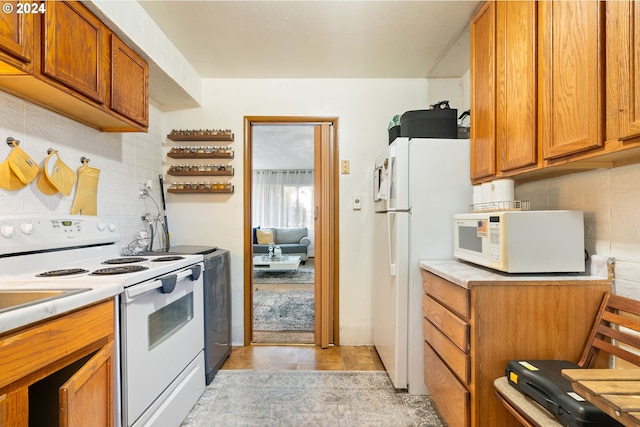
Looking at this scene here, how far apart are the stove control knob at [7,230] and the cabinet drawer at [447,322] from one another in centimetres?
193

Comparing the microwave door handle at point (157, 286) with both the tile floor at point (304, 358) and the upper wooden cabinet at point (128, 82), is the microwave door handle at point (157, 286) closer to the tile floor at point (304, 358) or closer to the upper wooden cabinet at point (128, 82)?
the upper wooden cabinet at point (128, 82)

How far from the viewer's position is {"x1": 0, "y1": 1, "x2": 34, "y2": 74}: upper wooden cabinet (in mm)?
1024

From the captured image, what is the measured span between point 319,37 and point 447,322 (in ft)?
6.40

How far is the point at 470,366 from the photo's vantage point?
1.24 m

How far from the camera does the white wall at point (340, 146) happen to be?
A: 8.60 feet

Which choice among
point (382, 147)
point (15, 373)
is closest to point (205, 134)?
point (382, 147)

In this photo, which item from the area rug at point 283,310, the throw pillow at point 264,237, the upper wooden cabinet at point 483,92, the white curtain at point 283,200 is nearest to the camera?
the upper wooden cabinet at point 483,92

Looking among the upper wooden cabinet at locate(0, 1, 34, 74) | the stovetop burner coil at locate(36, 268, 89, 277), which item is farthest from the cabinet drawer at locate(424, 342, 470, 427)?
the upper wooden cabinet at locate(0, 1, 34, 74)

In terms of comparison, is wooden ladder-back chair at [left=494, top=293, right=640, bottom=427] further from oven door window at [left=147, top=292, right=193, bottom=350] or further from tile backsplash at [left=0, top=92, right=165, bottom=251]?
tile backsplash at [left=0, top=92, right=165, bottom=251]

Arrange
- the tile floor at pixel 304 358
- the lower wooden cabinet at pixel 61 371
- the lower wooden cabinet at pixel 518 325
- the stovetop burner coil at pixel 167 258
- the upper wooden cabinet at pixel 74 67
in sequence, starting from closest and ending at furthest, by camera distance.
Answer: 1. the lower wooden cabinet at pixel 61 371
2. the upper wooden cabinet at pixel 74 67
3. the lower wooden cabinet at pixel 518 325
4. the stovetop burner coil at pixel 167 258
5. the tile floor at pixel 304 358

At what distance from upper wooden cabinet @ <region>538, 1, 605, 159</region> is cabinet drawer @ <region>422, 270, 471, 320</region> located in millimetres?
679

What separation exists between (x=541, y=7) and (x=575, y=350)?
1.42 metres

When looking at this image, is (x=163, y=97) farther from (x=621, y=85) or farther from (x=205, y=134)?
(x=621, y=85)

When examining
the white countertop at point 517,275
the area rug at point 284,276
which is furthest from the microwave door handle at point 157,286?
the area rug at point 284,276
